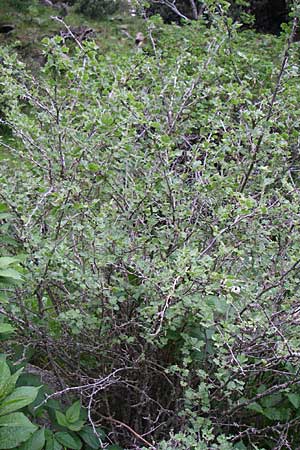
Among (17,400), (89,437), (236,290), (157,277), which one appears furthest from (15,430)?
(236,290)

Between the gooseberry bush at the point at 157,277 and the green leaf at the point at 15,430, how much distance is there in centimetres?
24

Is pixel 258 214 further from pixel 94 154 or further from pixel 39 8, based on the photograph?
pixel 39 8

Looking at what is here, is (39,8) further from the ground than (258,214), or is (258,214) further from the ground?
(258,214)

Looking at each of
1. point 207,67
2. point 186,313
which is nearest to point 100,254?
point 186,313

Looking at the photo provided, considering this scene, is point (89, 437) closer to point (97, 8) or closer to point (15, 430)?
point (15, 430)

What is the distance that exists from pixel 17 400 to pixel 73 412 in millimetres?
426

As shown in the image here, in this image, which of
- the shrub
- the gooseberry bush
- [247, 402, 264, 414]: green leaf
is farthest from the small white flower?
the shrub

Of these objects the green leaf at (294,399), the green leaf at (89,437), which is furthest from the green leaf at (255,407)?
the green leaf at (89,437)

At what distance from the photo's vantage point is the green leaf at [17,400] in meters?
1.94

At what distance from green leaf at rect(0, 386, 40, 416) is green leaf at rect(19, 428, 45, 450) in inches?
10.5

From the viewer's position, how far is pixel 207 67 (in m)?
2.97

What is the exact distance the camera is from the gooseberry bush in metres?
2.22

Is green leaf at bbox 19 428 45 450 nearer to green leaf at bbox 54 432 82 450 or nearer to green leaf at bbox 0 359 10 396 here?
green leaf at bbox 54 432 82 450

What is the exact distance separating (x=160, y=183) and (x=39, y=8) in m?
10.6
